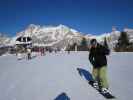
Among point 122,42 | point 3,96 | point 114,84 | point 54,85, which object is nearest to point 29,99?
point 3,96

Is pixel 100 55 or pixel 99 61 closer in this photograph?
pixel 99 61

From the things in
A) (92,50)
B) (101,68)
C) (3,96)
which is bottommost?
(3,96)

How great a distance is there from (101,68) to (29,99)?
2784 millimetres

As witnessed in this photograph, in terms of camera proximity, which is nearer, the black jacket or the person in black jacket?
the person in black jacket

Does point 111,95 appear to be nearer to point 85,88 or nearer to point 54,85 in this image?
point 85,88

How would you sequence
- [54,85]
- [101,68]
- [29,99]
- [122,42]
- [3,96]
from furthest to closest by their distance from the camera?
[122,42]
[54,85]
[101,68]
[3,96]
[29,99]

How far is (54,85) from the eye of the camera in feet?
34.0

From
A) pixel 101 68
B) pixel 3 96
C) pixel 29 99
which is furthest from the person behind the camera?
pixel 101 68

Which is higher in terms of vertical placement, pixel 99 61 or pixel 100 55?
pixel 100 55

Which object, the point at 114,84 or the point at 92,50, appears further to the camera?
the point at 114,84

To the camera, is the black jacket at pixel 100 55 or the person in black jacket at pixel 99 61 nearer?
the person in black jacket at pixel 99 61

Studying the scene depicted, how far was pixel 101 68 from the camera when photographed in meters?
9.31

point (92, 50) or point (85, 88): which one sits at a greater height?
point (92, 50)

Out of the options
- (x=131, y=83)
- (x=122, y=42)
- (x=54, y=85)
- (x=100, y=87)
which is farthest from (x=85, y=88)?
(x=122, y=42)
